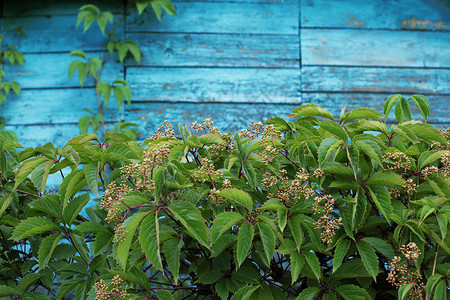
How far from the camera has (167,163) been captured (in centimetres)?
89

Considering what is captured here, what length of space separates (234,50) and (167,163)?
216 cm

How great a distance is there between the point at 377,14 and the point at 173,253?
262 cm

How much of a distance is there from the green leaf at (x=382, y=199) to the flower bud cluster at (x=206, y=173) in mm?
310

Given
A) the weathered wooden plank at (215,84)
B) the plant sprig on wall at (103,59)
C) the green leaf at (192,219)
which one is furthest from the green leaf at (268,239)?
the weathered wooden plank at (215,84)

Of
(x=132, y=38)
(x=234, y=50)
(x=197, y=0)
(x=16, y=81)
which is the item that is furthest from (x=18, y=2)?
(x=234, y=50)

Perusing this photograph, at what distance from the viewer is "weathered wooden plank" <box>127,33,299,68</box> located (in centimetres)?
291

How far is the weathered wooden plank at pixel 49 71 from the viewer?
2906 mm

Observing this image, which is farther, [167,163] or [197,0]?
[197,0]

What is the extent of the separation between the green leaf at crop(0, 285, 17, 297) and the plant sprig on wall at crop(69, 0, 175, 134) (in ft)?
5.43

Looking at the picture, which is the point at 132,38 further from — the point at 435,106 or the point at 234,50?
the point at 435,106

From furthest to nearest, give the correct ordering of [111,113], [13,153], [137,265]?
[111,113], [13,153], [137,265]

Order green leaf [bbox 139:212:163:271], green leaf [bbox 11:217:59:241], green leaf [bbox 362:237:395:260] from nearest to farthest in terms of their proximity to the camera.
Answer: green leaf [bbox 139:212:163:271] < green leaf [bbox 362:237:395:260] < green leaf [bbox 11:217:59:241]

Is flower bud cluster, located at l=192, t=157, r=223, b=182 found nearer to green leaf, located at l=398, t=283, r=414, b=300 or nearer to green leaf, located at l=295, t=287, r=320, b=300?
green leaf, located at l=295, t=287, r=320, b=300

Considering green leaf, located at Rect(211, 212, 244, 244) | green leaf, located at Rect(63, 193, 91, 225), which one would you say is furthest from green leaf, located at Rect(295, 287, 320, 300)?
green leaf, located at Rect(63, 193, 91, 225)
